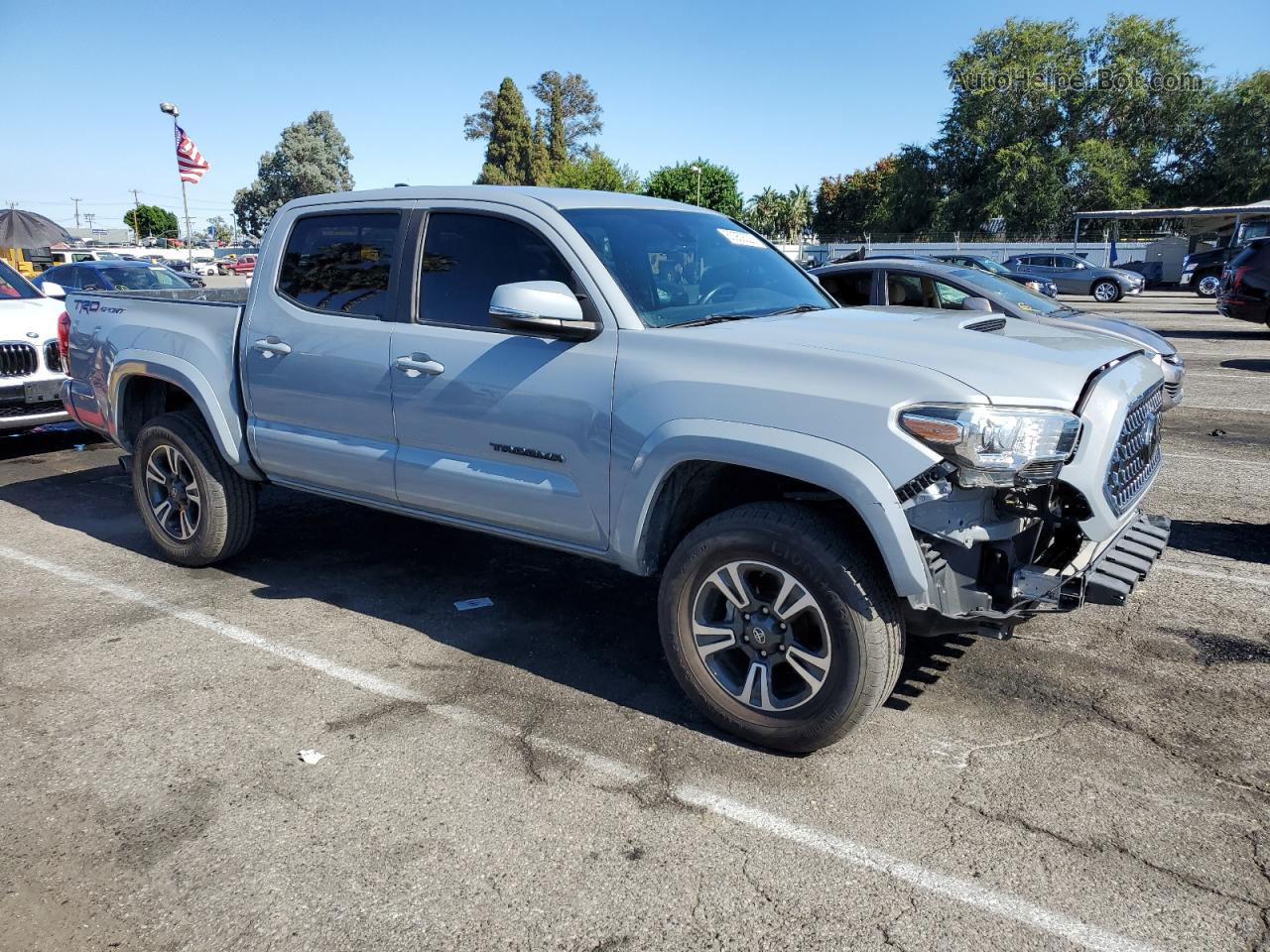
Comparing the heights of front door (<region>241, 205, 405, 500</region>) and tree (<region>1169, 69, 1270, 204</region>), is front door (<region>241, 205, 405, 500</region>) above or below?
below

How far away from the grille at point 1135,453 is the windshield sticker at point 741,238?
1.94m

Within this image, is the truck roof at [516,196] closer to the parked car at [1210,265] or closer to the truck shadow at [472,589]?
the truck shadow at [472,589]

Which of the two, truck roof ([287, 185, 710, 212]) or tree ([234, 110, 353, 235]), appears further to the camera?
tree ([234, 110, 353, 235])

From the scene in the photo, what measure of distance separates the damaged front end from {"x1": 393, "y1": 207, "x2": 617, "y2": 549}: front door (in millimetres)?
1243

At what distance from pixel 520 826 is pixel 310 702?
4.19 feet

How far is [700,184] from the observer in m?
76.9

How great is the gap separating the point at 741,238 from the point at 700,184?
2967 inches

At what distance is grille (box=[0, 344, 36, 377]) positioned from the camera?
821 centimetres

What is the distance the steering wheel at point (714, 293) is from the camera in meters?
4.15

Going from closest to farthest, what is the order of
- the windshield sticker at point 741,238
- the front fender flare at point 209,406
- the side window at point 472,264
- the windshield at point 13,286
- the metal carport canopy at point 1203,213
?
the side window at point 472,264 < the windshield sticker at point 741,238 < the front fender flare at point 209,406 < the windshield at point 13,286 < the metal carport canopy at point 1203,213

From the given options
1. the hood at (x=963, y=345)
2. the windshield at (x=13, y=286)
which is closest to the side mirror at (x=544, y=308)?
the hood at (x=963, y=345)

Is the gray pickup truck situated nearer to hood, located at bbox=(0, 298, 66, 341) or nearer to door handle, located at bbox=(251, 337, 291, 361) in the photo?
door handle, located at bbox=(251, 337, 291, 361)

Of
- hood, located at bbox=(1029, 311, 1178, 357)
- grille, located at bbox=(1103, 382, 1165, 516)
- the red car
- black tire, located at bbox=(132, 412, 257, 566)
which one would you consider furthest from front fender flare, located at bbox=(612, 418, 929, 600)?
the red car

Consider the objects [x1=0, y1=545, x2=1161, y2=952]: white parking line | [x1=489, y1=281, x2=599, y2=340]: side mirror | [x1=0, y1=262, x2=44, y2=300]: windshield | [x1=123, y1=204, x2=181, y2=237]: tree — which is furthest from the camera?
[x1=123, y1=204, x2=181, y2=237]: tree
